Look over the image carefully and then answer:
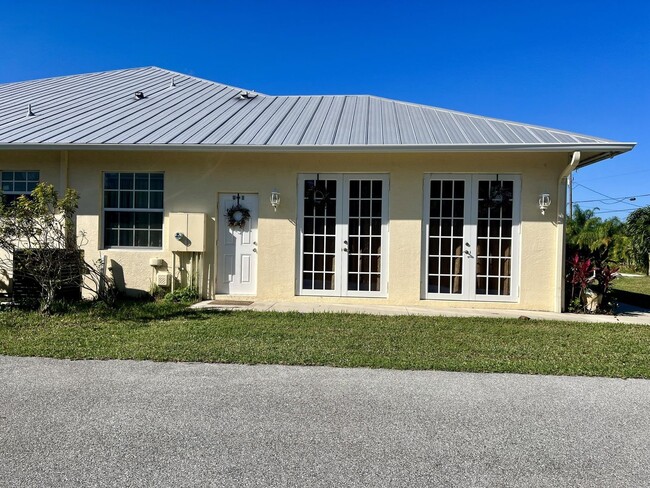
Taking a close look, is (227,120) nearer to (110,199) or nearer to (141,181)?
(141,181)

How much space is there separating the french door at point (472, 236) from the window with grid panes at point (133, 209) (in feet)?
18.2

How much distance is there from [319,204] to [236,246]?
1938mm

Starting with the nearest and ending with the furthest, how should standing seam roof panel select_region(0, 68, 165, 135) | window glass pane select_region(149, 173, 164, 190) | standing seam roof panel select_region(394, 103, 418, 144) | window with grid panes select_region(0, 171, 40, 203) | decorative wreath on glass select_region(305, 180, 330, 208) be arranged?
standing seam roof panel select_region(394, 103, 418, 144), decorative wreath on glass select_region(305, 180, 330, 208), window glass pane select_region(149, 173, 164, 190), window with grid panes select_region(0, 171, 40, 203), standing seam roof panel select_region(0, 68, 165, 135)

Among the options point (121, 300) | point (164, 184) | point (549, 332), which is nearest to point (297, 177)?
point (164, 184)

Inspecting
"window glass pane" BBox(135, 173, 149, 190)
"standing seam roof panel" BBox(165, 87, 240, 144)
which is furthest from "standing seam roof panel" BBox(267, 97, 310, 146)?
"window glass pane" BBox(135, 173, 149, 190)

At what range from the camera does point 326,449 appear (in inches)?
118

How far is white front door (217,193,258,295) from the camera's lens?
29.6 ft

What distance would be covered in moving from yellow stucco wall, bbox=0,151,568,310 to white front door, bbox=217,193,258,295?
0.14 m

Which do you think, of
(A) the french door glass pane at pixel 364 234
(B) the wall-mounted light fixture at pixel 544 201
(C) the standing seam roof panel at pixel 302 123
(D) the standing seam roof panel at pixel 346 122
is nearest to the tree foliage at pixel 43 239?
(C) the standing seam roof panel at pixel 302 123

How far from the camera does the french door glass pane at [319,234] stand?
8859 millimetres

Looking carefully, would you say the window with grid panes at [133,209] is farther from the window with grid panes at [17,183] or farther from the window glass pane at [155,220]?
the window with grid panes at [17,183]

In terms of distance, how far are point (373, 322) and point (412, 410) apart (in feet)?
11.0

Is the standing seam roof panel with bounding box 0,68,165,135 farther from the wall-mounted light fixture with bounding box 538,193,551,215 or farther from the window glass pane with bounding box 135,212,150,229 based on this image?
the wall-mounted light fixture with bounding box 538,193,551,215

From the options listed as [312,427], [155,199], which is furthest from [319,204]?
[312,427]
